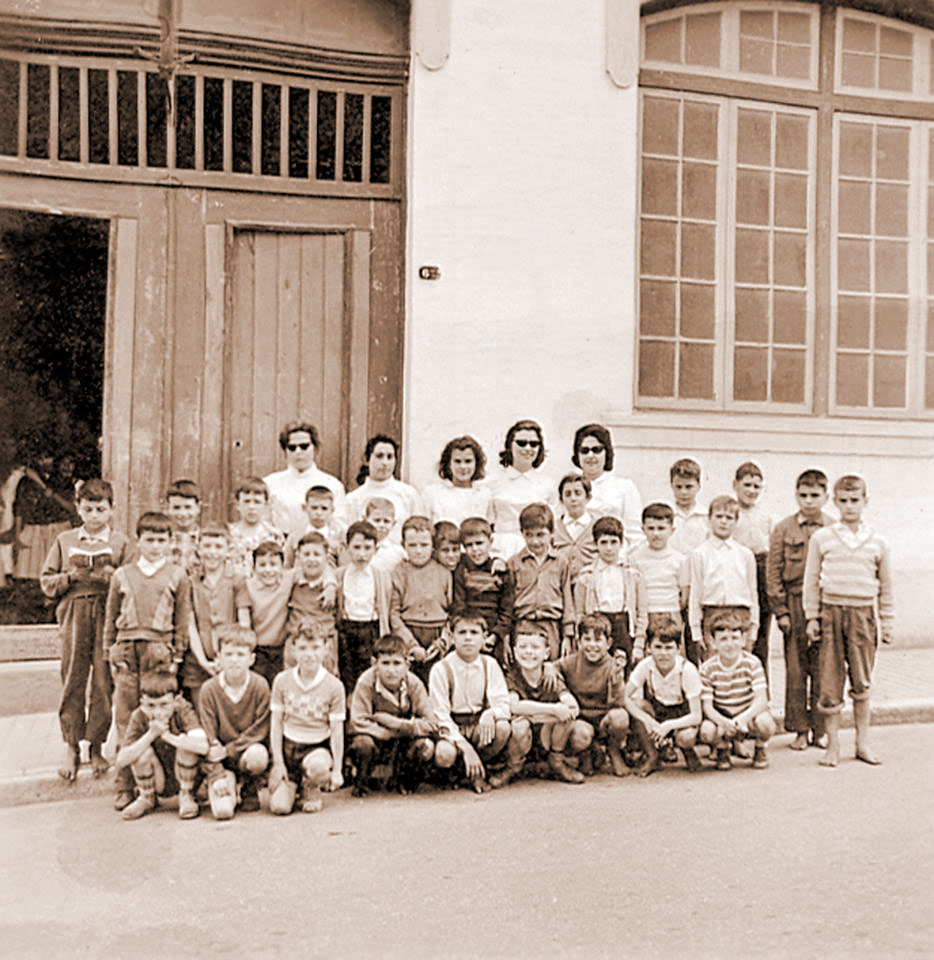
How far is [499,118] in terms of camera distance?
24.6ft

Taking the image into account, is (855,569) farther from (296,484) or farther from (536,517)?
(296,484)

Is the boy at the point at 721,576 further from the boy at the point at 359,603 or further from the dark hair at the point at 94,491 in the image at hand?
the dark hair at the point at 94,491

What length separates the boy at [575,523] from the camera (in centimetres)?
574

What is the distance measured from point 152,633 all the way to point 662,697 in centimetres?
249

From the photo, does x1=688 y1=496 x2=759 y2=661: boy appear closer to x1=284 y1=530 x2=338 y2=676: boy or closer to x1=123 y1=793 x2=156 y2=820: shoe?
x1=284 y1=530 x2=338 y2=676: boy

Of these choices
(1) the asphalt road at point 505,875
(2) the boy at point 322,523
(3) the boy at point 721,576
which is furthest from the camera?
(3) the boy at point 721,576

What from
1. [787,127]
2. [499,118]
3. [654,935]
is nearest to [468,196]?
[499,118]

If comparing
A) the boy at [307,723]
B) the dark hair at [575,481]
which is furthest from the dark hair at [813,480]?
the boy at [307,723]

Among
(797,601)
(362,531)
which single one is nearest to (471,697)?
(362,531)

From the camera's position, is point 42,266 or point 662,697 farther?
point 42,266

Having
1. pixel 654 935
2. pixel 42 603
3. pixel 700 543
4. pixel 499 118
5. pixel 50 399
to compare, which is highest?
pixel 499 118

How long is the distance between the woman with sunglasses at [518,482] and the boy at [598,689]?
794 millimetres

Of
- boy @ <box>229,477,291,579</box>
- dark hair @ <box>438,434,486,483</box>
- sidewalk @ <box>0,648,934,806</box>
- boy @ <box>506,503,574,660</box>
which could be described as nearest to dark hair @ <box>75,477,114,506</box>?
boy @ <box>229,477,291,579</box>

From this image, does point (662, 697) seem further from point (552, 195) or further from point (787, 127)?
point (787, 127)
